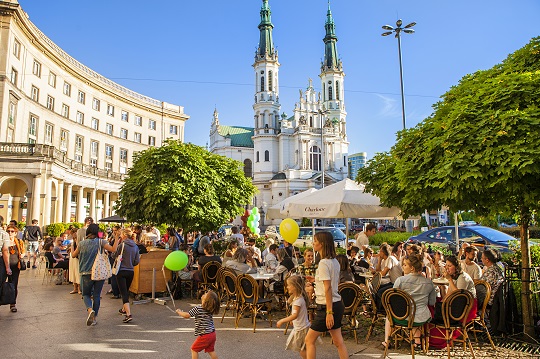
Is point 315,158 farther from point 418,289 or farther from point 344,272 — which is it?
point 418,289

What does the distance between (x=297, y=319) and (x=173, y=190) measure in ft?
25.4

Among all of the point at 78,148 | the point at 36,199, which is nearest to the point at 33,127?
the point at 78,148

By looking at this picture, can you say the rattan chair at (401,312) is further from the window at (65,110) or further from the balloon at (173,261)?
the window at (65,110)

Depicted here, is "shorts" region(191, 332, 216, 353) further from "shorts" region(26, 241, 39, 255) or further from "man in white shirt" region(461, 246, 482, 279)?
"shorts" region(26, 241, 39, 255)

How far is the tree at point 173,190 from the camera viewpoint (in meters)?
12.2

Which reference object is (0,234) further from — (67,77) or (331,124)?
(331,124)

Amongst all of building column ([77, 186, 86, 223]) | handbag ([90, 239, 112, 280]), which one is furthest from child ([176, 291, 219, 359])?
building column ([77, 186, 86, 223])

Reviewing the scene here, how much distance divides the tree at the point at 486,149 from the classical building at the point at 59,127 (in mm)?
31217

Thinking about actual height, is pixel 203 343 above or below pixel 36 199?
below

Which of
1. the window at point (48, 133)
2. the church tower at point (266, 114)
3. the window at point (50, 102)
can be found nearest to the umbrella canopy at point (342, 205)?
the window at point (48, 133)

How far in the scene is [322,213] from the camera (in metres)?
10.7

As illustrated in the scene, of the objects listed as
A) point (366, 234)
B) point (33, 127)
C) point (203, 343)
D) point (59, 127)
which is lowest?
point (203, 343)

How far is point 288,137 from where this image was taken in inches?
3140

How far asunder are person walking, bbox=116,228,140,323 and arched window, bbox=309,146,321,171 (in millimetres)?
71905
